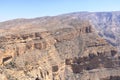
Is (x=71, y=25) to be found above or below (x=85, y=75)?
above

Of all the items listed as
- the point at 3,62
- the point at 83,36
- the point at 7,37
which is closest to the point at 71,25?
the point at 83,36

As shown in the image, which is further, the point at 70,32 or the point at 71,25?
the point at 71,25

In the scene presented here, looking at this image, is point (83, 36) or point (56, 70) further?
point (83, 36)

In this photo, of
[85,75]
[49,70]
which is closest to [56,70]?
[49,70]

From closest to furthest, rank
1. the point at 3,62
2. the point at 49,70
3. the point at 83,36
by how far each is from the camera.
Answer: the point at 3,62
the point at 49,70
the point at 83,36

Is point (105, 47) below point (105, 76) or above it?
above

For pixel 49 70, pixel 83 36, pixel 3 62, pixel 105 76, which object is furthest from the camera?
pixel 83 36

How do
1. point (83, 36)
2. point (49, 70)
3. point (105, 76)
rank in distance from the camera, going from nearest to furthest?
point (49, 70)
point (105, 76)
point (83, 36)

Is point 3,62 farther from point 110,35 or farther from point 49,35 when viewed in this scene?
point 110,35

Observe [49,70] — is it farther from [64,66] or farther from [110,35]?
[110,35]
